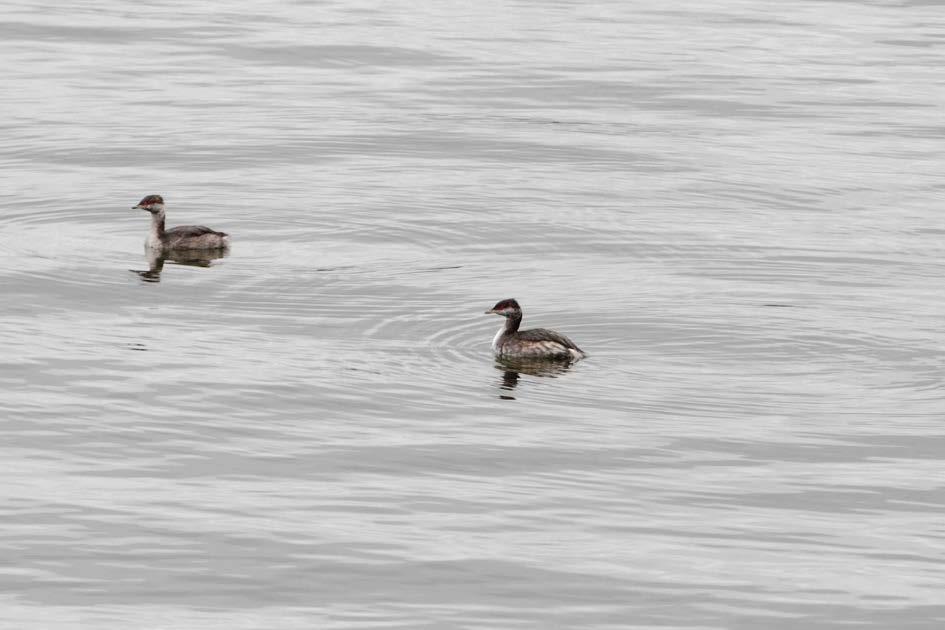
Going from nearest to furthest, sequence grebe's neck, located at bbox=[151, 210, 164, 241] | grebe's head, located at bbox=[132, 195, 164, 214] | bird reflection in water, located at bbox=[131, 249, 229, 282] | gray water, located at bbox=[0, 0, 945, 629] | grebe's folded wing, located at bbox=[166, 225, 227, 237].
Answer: gray water, located at bbox=[0, 0, 945, 629]
bird reflection in water, located at bbox=[131, 249, 229, 282]
grebe's folded wing, located at bbox=[166, 225, 227, 237]
grebe's neck, located at bbox=[151, 210, 164, 241]
grebe's head, located at bbox=[132, 195, 164, 214]

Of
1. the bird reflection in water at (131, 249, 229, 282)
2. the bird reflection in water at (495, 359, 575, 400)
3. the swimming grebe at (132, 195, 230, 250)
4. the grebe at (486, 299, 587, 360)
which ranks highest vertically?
the swimming grebe at (132, 195, 230, 250)

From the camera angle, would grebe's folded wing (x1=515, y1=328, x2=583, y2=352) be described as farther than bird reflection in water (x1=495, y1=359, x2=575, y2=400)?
Yes

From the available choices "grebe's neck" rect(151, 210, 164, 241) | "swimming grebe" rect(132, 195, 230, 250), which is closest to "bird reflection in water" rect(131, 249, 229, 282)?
"swimming grebe" rect(132, 195, 230, 250)

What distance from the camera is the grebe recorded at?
67.9ft

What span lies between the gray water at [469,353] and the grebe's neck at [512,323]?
37 centimetres

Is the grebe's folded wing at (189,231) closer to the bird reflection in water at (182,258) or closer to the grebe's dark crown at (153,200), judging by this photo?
the bird reflection in water at (182,258)

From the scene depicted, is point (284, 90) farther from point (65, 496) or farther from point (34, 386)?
point (65, 496)

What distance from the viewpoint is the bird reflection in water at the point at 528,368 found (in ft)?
67.4

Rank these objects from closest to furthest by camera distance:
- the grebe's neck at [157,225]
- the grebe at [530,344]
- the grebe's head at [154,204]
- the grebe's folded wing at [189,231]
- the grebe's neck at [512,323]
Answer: the grebe at [530,344]
the grebe's neck at [512,323]
the grebe's folded wing at [189,231]
the grebe's neck at [157,225]
the grebe's head at [154,204]

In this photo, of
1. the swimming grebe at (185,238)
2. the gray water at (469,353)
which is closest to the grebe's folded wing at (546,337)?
the gray water at (469,353)

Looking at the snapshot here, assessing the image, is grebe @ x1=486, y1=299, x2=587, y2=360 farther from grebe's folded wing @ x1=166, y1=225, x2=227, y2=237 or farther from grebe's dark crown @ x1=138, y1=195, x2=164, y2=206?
grebe's dark crown @ x1=138, y1=195, x2=164, y2=206

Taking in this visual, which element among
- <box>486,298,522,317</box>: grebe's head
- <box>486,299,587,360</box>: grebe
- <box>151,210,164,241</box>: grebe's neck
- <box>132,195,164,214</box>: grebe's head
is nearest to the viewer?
<box>486,299,587,360</box>: grebe

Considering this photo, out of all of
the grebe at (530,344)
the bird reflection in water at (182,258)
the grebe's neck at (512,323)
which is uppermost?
the bird reflection in water at (182,258)

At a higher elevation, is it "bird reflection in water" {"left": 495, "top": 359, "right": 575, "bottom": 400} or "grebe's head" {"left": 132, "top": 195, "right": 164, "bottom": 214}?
"grebe's head" {"left": 132, "top": 195, "right": 164, "bottom": 214}
